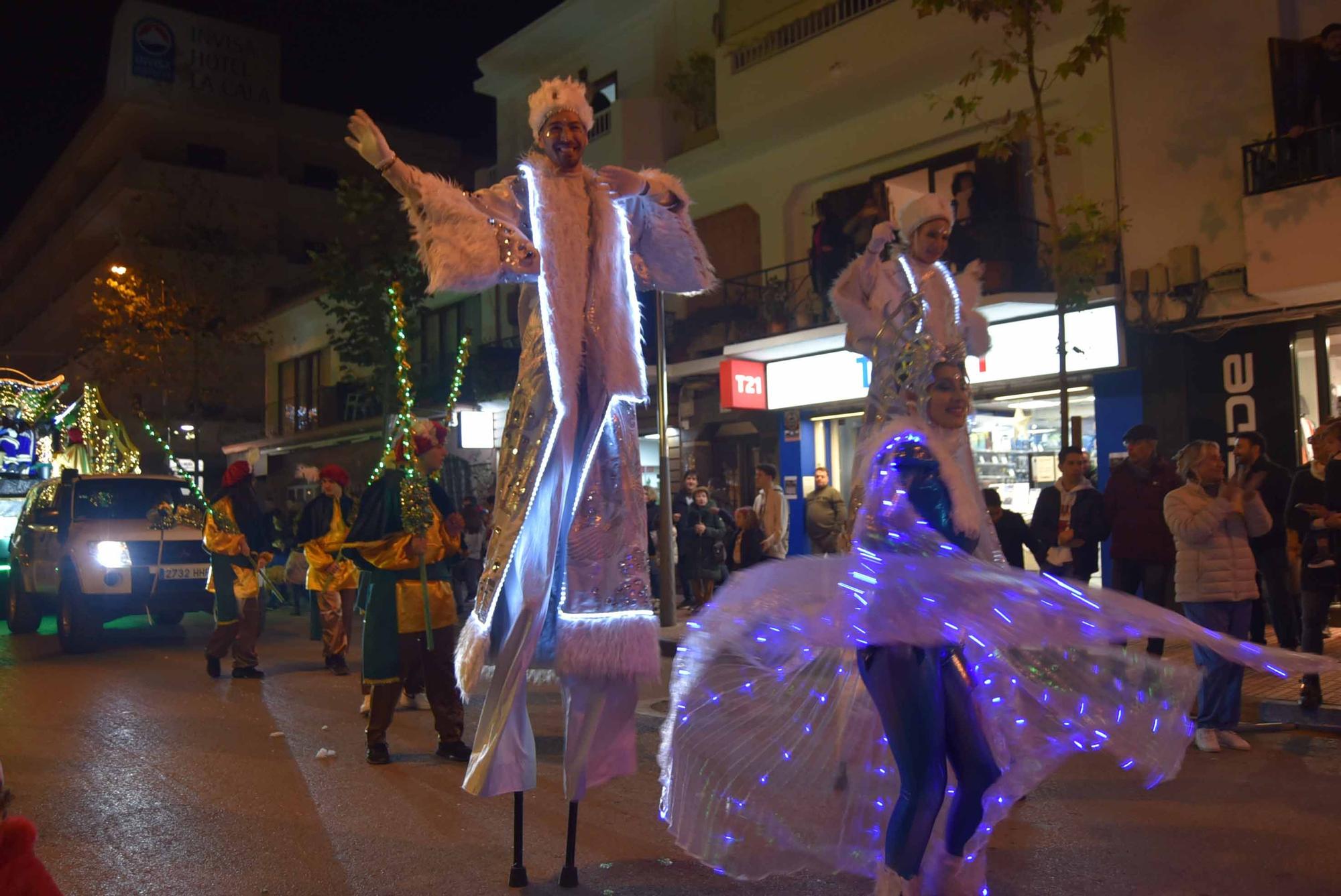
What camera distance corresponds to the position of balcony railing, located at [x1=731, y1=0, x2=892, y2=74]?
1595cm

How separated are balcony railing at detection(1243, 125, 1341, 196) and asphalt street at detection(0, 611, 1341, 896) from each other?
7.01 m

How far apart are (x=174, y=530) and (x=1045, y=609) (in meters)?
11.2

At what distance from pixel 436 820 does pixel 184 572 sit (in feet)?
27.3

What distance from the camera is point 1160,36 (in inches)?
500

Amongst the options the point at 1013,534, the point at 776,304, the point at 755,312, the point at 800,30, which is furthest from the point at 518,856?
the point at 800,30

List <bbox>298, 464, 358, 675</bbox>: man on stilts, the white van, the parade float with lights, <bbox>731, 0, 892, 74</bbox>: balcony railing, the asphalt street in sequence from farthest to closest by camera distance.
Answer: the parade float with lights → <bbox>731, 0, 892, 74</bbox>: balcony railing → the white van → <bbox>298, 464, 358, 675</bbox>: man on stilts → the asphalt street

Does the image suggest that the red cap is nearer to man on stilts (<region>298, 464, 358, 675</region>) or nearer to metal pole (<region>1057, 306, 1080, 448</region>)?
man on stilts (<region>298, 464, 358, 675</region>)

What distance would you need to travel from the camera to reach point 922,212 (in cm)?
490

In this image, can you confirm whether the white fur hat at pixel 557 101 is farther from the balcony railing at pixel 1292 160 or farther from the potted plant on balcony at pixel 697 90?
the potted plant on balcony at pixel 697 90

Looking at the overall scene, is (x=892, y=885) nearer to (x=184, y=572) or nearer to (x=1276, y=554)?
(x=1276, y=554)

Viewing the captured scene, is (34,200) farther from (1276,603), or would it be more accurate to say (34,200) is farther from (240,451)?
(1276,603)

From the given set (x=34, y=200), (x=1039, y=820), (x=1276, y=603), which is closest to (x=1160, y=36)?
(x=1276, y=603)

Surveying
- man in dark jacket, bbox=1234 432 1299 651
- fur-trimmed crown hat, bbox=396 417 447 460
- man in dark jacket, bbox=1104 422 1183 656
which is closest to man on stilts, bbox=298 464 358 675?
fur-trimmed crown hat, bbox=396 417 447 460

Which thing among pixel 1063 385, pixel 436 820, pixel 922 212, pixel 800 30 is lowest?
pixel 436 820
